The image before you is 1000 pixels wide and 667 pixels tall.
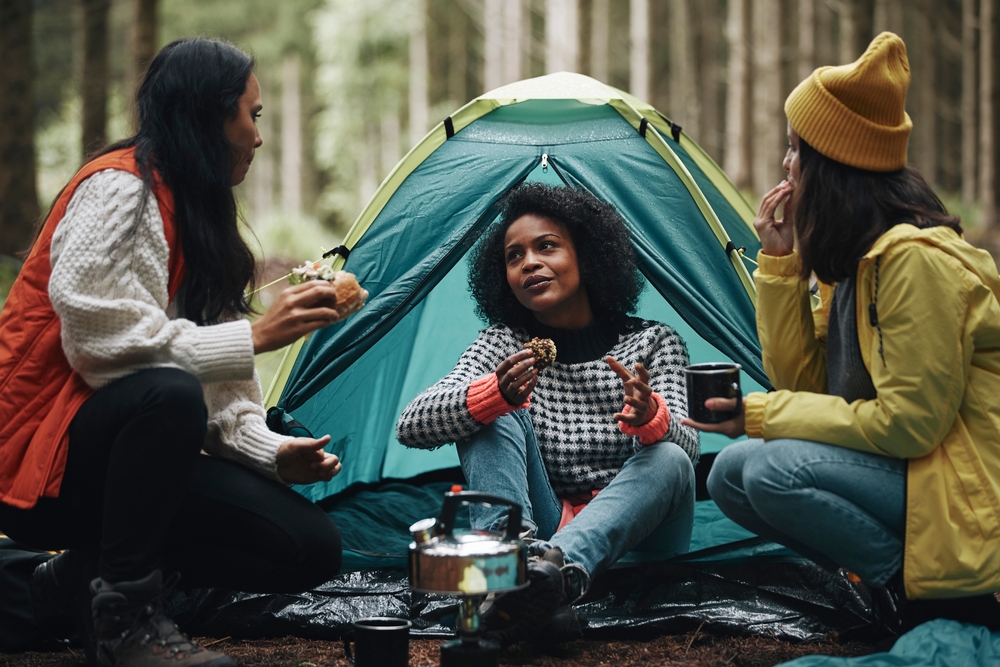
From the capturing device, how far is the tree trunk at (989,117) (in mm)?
11127

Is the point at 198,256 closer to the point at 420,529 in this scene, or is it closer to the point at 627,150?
the point at 420,529

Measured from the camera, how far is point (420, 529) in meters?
2.18

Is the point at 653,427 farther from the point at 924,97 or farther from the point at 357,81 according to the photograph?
the point at 357,81

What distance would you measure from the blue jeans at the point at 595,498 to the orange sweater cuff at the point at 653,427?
0.12 feet

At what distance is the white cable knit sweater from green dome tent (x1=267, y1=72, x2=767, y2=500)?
1.01 m

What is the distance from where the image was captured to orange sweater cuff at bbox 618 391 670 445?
2807 millimetres

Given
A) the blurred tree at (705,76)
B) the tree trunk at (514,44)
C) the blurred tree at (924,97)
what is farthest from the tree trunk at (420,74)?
the blurred tree at (924,97)

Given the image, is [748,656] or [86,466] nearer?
[86,466]

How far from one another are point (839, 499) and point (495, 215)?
5.31ft

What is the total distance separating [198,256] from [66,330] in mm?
339

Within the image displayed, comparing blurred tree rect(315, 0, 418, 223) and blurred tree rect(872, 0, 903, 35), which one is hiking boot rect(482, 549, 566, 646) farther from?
blurred tree rect(315, 0, 418, 223)

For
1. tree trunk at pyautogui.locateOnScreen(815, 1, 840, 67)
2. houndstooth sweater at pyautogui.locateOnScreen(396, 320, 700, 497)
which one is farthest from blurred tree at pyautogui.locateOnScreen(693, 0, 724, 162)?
houndstooth sweater at pyautogui.locateOnScreen(396, 320, 700, 497)

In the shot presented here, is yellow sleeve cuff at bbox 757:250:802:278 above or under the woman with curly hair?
above

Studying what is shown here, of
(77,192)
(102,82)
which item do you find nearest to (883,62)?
(77,192)
